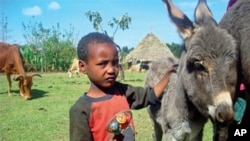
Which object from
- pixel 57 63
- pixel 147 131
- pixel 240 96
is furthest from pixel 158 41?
pixel 240 96

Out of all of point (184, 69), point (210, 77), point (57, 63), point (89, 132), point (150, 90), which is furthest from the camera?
point (57, 63)

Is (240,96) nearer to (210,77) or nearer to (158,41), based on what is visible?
(210,77)

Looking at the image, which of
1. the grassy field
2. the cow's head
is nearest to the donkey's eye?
the grassy field

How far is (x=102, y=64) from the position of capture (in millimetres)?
2592

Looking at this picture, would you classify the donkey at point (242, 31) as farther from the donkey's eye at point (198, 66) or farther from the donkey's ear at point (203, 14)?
the donkey's eye at point (198, 66)

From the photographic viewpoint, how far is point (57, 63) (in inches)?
1594

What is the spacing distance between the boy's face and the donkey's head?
0.72 meters

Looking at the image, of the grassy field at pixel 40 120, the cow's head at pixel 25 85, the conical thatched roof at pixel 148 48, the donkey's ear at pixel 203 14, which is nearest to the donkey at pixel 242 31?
the donkey's ear at pixel 203 14

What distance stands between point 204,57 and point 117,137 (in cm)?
93

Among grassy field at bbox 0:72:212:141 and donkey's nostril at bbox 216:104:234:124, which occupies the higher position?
donkey's nostril at bbox 216:104:234:124

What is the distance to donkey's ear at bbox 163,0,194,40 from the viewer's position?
10.1ft

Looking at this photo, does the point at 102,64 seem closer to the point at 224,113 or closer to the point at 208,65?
the point at 208,65

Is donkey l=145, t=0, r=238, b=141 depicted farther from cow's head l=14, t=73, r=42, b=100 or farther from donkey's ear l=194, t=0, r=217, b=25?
cow's head l=14, t=73, r=42, b=100

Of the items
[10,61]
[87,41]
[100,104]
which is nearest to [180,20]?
[87,41]
